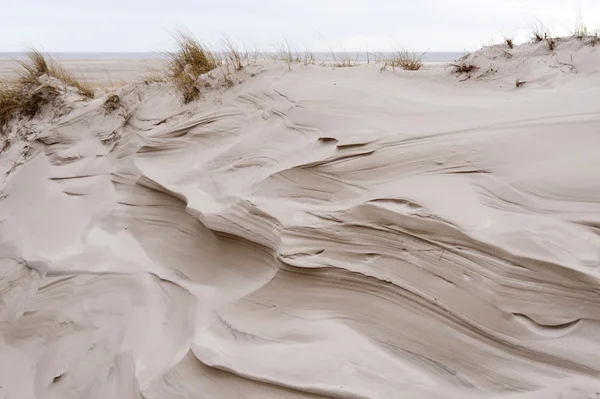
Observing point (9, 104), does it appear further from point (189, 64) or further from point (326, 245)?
point (326, 245)

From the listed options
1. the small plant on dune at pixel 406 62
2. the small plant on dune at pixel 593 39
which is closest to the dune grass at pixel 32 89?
the small plant on dune at pixel 406 62

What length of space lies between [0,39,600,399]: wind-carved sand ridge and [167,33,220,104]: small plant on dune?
0.19 m

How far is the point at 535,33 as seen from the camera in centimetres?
319

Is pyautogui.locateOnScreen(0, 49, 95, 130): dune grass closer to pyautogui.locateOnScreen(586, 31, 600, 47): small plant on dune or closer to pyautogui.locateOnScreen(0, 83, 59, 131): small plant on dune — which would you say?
pyautogui.locateOnScreen(0, 83, 59, 131): small plant on dune

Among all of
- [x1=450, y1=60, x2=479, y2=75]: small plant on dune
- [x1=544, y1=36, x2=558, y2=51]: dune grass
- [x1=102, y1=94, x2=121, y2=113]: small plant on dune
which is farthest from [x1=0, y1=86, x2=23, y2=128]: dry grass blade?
[x1=544, y1=36, x2=558, y2=51]: dune grass

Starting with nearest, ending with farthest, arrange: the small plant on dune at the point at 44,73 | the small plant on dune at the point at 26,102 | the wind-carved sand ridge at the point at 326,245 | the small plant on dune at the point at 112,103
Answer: the wind-carved sand ridge at the point at 326,245 < the small plant on dune at the point at 112,103 < the small plant on dune at the point at 26,102 < the small plant on dune at the point at 44,73

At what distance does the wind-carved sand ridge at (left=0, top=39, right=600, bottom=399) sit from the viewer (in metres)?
1.58

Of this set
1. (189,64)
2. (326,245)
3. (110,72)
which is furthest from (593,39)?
(110,72)

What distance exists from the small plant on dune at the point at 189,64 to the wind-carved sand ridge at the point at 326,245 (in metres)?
0.19

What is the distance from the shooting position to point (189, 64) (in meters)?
3.92

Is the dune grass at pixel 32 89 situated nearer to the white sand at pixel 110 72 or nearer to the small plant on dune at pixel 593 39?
the white sand at pixel 110 72

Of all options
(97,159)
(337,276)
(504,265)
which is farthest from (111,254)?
(504,265)

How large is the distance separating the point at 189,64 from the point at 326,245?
246cm

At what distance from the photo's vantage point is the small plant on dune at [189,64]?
142 inches
